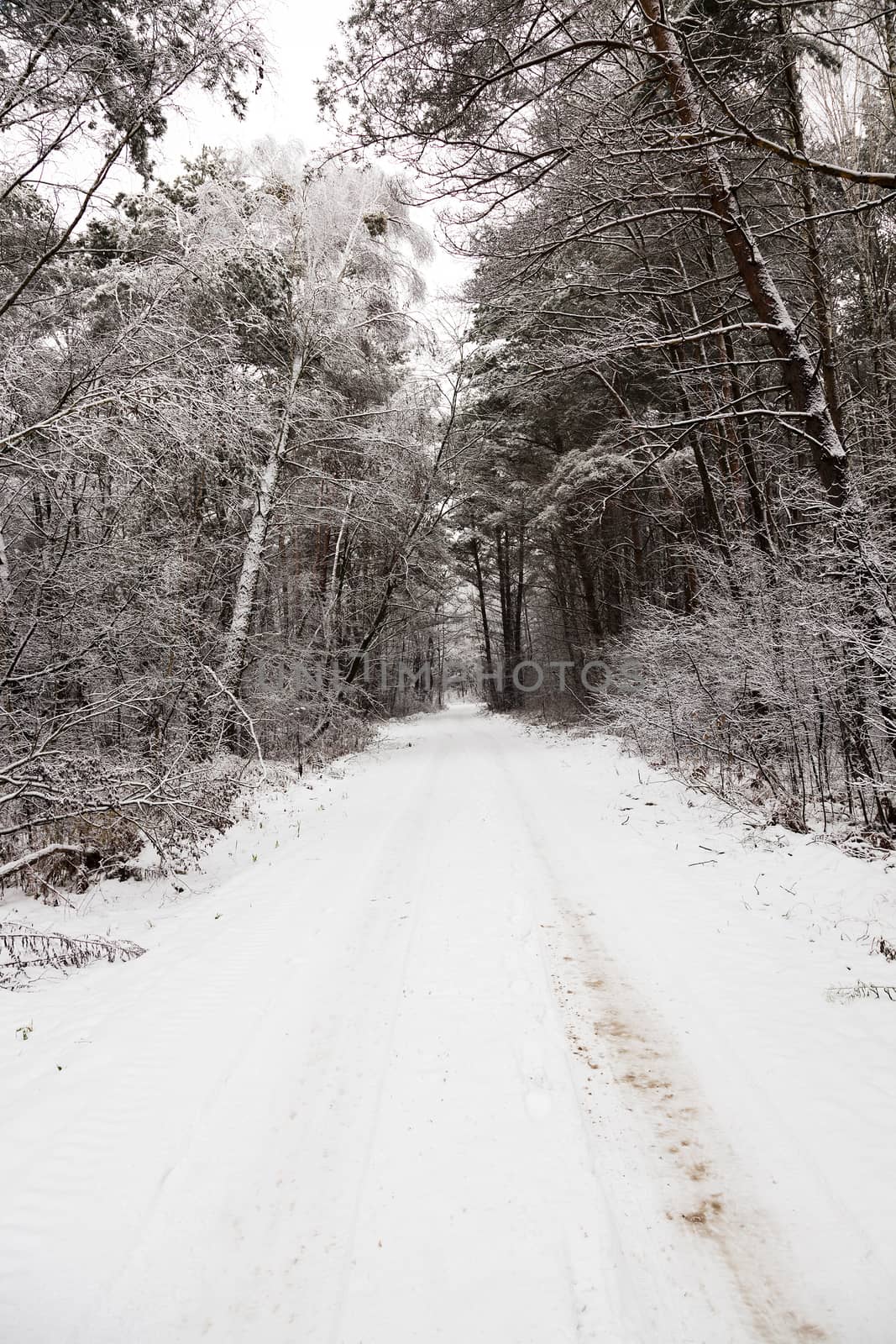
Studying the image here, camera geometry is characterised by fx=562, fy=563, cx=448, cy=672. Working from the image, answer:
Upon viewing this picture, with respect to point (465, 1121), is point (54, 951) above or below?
above

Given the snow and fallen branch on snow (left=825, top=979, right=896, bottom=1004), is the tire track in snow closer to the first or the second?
the snow

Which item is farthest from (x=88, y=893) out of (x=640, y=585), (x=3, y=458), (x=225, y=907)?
(x=640, y=585)

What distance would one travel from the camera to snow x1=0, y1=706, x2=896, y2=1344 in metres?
1.70

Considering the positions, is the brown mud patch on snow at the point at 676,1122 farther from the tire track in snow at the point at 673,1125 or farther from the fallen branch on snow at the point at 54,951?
the fallen branch on snow at the point at 54,951

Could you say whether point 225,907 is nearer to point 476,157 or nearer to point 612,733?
point 476,157

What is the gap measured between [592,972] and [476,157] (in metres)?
6.60

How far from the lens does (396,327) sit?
1240 centimetres

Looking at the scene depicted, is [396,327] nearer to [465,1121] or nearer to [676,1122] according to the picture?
[465,1121]

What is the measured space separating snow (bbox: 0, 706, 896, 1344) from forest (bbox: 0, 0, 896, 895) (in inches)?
68.4

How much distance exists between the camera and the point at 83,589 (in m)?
6.03

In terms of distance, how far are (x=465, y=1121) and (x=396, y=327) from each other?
13.9 metres

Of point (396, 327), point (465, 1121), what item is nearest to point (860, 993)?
point (465, 1121)

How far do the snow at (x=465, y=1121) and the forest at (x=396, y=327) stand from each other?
174 cm

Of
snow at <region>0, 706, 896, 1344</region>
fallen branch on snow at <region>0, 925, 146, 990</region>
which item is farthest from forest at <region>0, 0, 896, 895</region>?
snow at <region>0, 706, 896, 1344</region>
